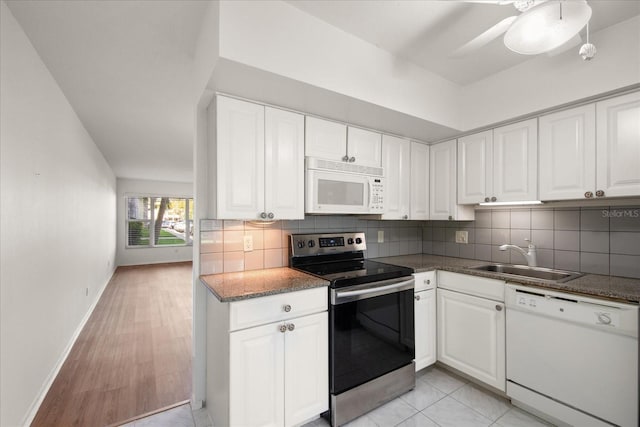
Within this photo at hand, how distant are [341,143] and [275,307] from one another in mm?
1332

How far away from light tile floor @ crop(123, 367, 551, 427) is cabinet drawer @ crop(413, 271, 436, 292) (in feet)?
2.47

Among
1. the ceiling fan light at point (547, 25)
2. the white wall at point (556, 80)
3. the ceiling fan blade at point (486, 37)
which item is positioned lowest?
the ceiling fan light at point (547, 25)

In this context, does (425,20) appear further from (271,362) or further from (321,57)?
(271,362)

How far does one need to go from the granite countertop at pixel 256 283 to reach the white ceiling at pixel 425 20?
4.86 ft

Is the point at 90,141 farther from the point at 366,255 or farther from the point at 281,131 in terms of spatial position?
the point at 366,255

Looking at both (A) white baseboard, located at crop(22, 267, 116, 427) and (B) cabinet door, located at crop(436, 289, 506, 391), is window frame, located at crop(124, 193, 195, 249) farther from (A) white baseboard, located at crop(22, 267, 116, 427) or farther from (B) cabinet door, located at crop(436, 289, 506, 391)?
(B) cabinet door, located at crop(436, 289, 506, 391)

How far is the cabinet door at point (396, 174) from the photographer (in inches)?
98.8

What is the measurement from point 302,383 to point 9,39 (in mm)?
2557

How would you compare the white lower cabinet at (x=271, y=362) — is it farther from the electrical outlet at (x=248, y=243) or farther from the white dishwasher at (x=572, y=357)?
the white dishwasher at (x=572, y=357)

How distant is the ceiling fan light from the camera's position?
1.06m

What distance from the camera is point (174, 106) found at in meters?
2.98

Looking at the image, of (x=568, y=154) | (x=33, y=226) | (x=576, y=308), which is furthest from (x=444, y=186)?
(x=33, y=226)

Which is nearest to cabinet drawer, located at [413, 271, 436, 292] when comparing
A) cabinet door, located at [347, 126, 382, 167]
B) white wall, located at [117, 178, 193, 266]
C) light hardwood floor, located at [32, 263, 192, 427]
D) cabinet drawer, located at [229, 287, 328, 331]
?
cabinet drawer, located at [229, 287, 328, 331]

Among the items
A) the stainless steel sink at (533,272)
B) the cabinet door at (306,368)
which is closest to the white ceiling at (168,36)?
the stainless steel sink at (533,272)
